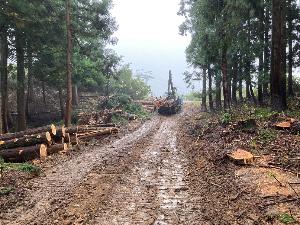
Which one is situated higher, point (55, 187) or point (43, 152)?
point (43, 152)

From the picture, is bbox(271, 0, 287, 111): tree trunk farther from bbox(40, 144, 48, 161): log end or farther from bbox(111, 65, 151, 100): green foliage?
bbox(111, 65, 151, 100): green foliage

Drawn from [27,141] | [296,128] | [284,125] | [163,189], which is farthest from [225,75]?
[163,189]

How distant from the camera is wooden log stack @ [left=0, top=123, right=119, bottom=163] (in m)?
13.6

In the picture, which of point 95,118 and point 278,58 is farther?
point 95,118

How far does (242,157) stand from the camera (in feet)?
34.0

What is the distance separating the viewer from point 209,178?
9773mm

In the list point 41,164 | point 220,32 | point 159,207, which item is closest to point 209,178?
point 159,207

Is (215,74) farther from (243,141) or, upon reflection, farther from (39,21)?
(243,141)

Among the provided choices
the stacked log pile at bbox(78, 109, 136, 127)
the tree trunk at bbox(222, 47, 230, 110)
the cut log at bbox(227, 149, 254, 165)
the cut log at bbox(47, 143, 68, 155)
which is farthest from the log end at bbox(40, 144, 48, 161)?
the tree trunk at bbox(222, 47, 230, 110)

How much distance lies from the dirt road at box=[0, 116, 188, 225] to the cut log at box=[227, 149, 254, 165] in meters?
1.56

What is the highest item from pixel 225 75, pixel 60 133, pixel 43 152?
pixel 225 75

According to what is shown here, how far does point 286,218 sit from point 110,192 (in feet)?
13.6

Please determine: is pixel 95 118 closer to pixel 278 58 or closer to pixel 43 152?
pixel 43 152

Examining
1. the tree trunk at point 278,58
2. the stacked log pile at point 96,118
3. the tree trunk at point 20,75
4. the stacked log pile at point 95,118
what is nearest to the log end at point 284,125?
the tree trunk at point 278,58
